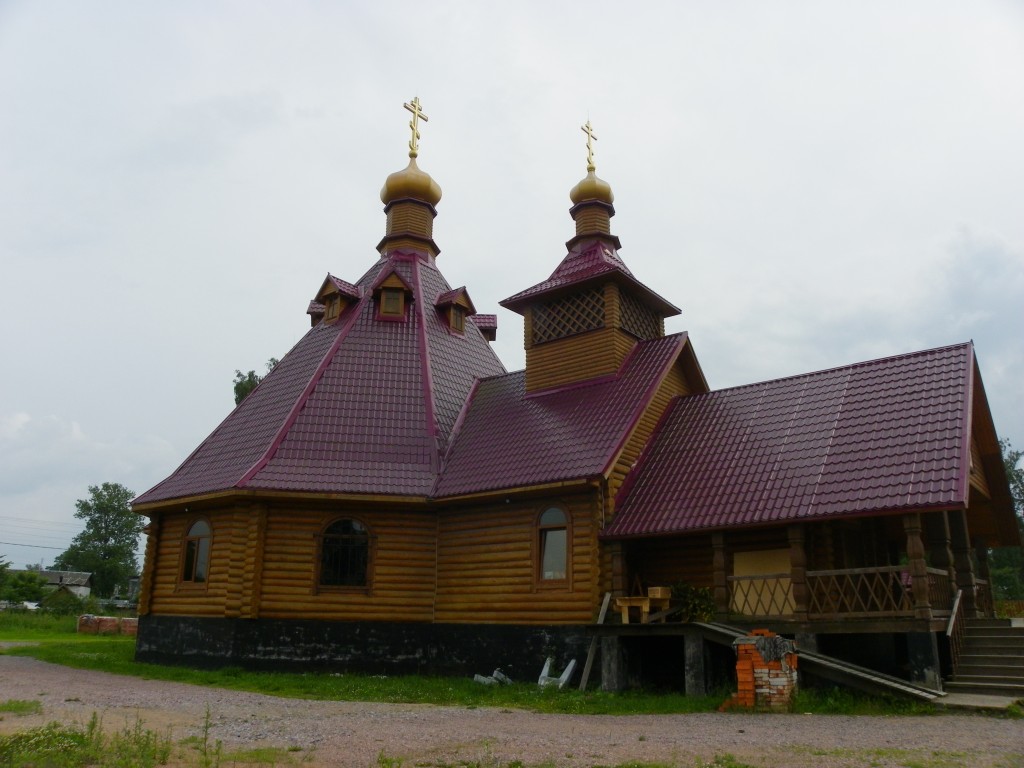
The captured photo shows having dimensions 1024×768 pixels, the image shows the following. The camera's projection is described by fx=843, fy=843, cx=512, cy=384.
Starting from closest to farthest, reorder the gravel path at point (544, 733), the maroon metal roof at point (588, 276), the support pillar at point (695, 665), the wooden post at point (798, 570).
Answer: the gravel path at point (544, 733), the support pillar at point (695, 665), the wooden post at point (798, 570), the maroon metal roof at point (588, 276)

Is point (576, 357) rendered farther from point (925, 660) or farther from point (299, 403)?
point (925, 660)

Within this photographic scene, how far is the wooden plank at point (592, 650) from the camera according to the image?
42.0 ft

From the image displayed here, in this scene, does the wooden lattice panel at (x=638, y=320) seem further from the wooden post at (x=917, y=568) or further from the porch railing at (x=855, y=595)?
the wooden post at (x=917, y=568)

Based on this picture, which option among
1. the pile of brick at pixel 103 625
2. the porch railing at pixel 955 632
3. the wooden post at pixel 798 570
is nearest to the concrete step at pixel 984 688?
the porch railing at pixel 955 632

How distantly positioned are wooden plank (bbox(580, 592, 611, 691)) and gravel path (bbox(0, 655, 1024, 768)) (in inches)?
93.7

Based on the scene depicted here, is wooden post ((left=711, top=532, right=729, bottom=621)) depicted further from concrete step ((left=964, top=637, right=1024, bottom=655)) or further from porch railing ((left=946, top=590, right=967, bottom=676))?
concrete step ((left=964, top=637, right=1024, bottom=655))

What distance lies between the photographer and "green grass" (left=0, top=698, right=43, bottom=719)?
9.70 m

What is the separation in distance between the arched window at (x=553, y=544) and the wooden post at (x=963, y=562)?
6142mm

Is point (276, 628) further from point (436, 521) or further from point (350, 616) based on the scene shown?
point (436, 521)

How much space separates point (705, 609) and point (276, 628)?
7.57 metres

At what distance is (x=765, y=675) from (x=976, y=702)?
232cm

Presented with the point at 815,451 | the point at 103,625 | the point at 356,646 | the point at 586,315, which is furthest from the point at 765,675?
the point at 103,625

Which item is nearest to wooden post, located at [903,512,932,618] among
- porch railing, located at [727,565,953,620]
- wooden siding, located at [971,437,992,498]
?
porch railing, located at [727,565,953,620]

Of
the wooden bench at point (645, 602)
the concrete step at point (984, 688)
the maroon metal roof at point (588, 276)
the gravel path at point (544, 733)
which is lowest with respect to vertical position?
the gravel path at point (544, 733)
